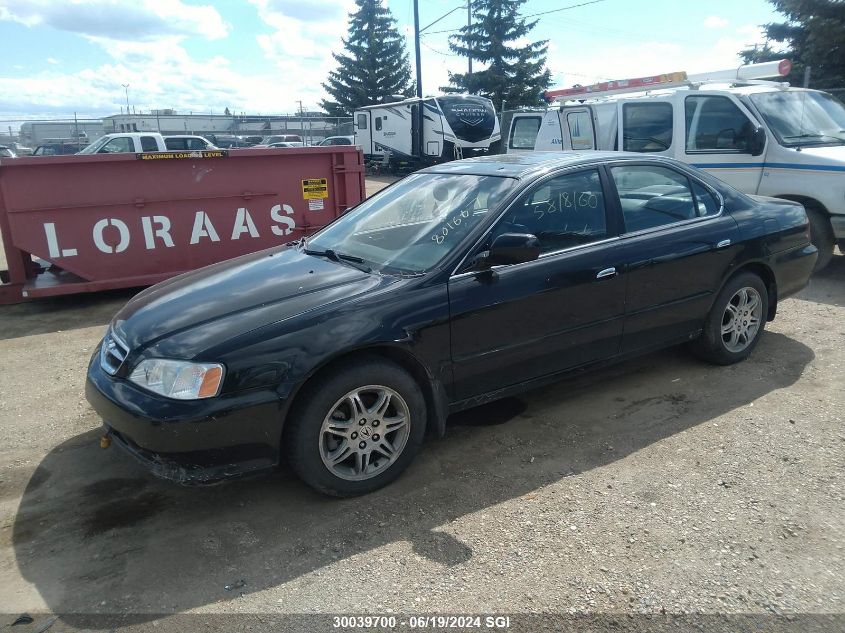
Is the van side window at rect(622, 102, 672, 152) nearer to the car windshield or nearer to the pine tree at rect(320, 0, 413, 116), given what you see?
the car windshield

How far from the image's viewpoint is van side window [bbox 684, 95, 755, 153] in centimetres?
772

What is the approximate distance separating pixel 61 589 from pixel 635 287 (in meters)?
3.49

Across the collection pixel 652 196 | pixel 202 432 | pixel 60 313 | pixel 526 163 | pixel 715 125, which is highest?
pixel 715 125

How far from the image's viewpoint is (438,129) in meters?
23.0

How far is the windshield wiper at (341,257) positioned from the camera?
373cm

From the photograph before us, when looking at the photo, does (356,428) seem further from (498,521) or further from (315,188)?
(315,188)

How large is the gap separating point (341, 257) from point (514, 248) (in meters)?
1.09

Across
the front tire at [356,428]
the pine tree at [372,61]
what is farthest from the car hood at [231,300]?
the pine tree at [372,61]

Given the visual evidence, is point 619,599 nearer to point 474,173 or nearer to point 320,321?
point 320,321

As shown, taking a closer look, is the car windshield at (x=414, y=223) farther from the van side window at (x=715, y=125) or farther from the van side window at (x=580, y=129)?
the van side window at (x=580, y=129)

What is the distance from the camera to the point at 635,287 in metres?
4.17

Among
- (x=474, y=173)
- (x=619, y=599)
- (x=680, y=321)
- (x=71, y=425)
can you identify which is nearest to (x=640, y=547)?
(x=619, y=599)

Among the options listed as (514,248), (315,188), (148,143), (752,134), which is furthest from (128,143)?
(514,248)

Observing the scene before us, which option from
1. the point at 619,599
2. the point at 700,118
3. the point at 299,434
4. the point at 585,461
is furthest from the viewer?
the point at 700,118
